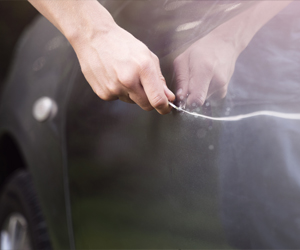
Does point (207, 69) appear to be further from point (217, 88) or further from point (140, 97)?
point (140, 97)

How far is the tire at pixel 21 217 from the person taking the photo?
141 centimetres

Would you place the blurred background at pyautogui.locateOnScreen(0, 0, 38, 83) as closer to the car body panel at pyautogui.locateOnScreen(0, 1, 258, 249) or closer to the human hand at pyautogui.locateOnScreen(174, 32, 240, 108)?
the car body panel at pyautogui.locateOnScreen(0, 1, 258, 249)

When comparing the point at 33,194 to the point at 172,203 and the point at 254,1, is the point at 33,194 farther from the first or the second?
the point at 254,1

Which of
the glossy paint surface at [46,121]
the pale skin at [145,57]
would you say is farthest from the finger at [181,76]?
the glossy paint surface at [46,121]

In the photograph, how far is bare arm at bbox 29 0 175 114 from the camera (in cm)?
76

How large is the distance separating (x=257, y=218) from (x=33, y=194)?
1.17 metres

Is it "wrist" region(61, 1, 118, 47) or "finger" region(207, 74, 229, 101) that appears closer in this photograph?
"finger" region(207, 74, 229, 101)

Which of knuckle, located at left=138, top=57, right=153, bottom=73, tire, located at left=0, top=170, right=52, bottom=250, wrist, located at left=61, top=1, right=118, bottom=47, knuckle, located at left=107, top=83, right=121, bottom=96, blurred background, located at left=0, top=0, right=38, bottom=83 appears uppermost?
blurred background, located at left=0, top=0, right=38, bottom=83

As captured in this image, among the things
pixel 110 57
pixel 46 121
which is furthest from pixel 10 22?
pixel 110 57

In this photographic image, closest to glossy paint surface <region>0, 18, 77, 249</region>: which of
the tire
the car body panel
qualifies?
the car body panel

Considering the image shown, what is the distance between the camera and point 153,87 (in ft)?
2.48

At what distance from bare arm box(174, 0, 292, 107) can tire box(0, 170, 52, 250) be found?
1.07m

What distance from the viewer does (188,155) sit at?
0.77 metres

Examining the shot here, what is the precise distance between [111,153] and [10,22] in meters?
2.45
